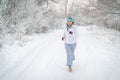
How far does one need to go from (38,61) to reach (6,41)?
13.1 ft

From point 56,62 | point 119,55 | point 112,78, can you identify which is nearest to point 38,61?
point 56,62

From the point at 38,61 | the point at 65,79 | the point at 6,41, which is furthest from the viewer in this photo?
the point at 6,41

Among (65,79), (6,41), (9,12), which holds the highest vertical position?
(9,12)

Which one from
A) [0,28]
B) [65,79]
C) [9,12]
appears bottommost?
[65,79]

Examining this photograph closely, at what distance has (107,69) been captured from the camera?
24.2ft

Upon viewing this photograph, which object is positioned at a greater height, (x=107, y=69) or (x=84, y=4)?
(x=84, y=4)

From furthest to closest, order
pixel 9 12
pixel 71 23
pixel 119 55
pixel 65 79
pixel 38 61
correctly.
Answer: pixel 9 12, pixel 119 55, pixel 38 61, pixel 71 23, pixel 65 79

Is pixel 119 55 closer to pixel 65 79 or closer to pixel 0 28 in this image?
pixel 65 79

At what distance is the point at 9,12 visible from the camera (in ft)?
48.3

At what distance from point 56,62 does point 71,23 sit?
2.21 m

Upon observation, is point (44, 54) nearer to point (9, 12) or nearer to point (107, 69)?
point (107, 69)

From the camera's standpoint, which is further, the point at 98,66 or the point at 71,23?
the point at 98,66

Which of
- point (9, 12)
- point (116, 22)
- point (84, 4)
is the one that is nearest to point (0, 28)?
point (9, 12)

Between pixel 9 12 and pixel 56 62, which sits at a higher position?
pixel 9 12
